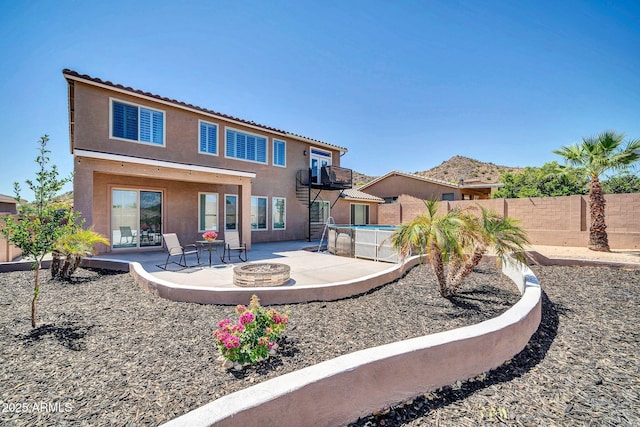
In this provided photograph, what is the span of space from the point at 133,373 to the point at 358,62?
564 inches

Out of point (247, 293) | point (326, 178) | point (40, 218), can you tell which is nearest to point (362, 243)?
point (247, 293)

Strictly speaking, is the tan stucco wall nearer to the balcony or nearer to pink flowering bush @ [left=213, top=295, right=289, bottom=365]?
the balcony

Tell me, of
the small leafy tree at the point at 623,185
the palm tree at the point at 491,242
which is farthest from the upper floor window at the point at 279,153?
the small leafy tree at the point at 623,185

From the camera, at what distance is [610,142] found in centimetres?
1217

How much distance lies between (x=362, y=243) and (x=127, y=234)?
9.36 metres

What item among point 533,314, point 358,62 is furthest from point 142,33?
point 533,314

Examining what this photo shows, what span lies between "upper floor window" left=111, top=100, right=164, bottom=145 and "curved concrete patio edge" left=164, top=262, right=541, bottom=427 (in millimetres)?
12057

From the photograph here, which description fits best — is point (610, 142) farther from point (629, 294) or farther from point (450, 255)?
point (450, 255)

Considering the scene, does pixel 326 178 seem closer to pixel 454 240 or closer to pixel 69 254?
pixel 454 240

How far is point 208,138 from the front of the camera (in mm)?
13312

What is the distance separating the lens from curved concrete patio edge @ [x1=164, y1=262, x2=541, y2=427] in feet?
6.76

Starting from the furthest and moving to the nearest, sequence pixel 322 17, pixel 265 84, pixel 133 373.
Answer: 1. pixel 265 84
2. pixel 322 17
3. pixel 133 373

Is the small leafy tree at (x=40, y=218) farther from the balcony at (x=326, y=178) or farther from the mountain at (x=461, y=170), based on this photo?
the mountain at (x=461, y=170)

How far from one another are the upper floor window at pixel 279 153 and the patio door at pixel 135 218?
252 inches
